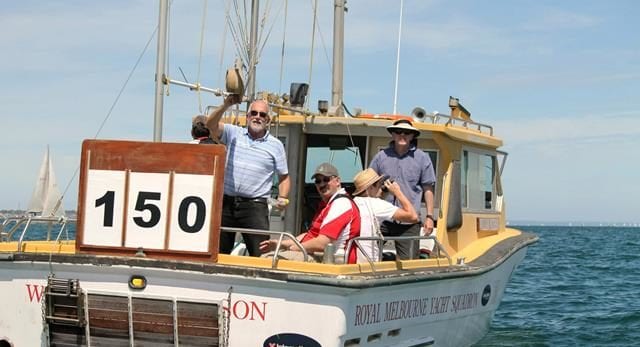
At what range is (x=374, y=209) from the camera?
333 inches

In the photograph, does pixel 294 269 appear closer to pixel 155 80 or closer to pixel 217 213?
pixel 217 213

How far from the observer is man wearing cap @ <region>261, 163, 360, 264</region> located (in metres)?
7.96

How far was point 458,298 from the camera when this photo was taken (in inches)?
379

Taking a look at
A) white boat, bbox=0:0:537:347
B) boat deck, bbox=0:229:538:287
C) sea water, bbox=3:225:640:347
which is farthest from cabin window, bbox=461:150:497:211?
white boat, bbox=0:0:537:347

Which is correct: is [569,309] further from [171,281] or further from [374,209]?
[171,281]

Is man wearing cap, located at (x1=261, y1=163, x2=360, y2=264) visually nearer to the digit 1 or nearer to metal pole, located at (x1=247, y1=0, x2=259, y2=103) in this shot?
the digit 1

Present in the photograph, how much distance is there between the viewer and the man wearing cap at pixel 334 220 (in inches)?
313

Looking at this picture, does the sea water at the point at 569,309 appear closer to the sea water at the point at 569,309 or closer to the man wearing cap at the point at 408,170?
the sea water at the point at 569,309

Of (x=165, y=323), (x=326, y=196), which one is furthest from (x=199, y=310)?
(x=326, y=196)

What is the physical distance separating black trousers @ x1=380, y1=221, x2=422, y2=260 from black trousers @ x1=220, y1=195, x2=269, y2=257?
129 centimetres

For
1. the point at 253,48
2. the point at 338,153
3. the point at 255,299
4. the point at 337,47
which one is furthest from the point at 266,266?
the point at 337,47

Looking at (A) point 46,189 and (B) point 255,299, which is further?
(A) point 46,189

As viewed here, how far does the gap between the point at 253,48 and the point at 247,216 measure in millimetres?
2485

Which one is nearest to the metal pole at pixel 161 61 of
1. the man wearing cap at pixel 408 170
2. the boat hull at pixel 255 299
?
the boat hull at pixel 255 299
